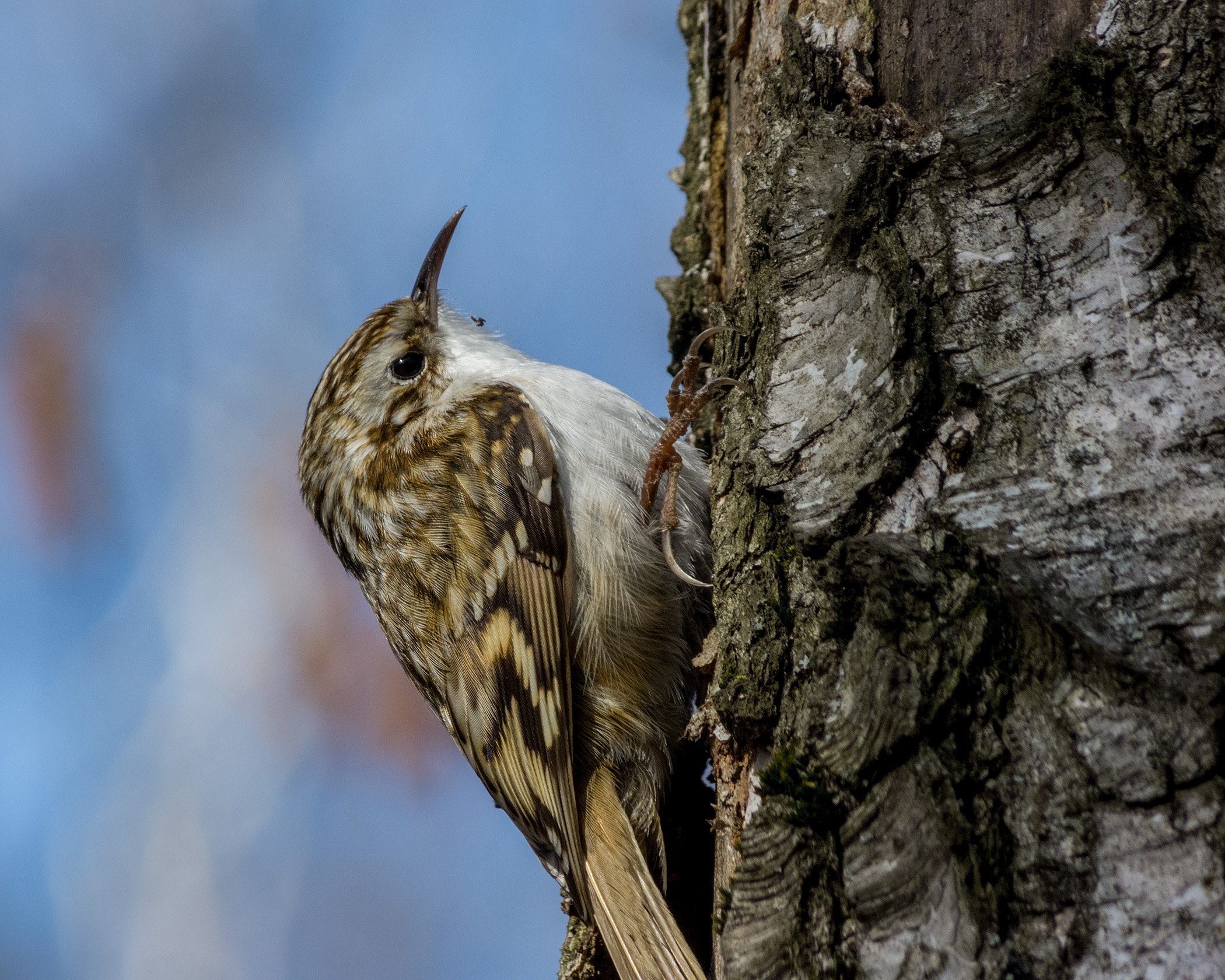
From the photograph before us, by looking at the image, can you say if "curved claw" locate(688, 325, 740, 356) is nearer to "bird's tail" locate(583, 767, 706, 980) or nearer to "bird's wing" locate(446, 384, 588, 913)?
"bird's wing" locate(446, 384, 588, 913)

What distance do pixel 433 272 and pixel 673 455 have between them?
35.2 inches

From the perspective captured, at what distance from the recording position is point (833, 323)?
149cm

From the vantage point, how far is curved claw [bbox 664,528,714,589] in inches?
80.8

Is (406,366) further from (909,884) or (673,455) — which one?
(909,884)

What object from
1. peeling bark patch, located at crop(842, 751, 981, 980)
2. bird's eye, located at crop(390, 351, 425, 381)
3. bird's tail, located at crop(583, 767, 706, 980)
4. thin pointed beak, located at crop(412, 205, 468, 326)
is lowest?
peeling bark patch, located at crop(842, 751, 981, 980)

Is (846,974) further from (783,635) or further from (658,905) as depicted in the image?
(658,905)

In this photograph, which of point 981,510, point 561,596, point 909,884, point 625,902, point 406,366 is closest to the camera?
point 909,884

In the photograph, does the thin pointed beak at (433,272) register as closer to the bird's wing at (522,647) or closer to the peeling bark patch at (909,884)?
the bird's wing at (522,647)

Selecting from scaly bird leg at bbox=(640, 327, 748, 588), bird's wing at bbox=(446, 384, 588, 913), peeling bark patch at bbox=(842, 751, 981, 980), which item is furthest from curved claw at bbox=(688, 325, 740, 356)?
peeling bark patch at bbox=(842, 751, 981, 980)

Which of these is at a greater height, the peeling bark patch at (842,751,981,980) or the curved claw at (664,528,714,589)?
the curved claw at (664,528,714,589)

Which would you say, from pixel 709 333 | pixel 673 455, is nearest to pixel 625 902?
pixel 673 455

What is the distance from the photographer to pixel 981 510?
1.22 metres

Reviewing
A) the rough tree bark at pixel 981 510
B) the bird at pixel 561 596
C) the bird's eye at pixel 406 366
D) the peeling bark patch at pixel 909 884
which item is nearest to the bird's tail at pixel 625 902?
the bird at pixel 561 596

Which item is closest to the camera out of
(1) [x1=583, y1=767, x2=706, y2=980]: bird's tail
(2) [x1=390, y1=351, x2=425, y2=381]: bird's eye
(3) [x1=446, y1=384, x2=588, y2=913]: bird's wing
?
(1) [x1=583, y1=767, x2=706, y2=980]: bird's tail
